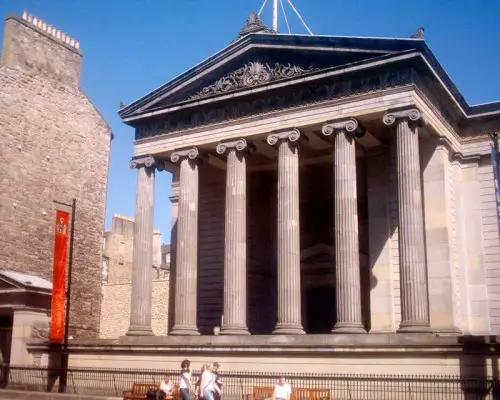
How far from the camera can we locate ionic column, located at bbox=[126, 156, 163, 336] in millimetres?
26875

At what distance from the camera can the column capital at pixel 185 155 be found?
27.6 m

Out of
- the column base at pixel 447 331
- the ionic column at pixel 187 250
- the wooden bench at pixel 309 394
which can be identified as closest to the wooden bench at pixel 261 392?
the wooden bench at pixel 309 394

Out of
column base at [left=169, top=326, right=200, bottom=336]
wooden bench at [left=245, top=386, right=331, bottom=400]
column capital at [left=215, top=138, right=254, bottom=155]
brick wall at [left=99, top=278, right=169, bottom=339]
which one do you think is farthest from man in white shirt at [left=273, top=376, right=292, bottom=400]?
brick wall at [left=99, top=278, right=169, bottom=339]

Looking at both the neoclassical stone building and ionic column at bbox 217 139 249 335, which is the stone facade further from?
ionic column at bbox 217 139 249 335

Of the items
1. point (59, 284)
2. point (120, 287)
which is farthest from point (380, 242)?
point (120, 287)

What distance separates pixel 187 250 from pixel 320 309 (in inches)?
271

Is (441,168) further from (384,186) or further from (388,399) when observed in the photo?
(388,399)

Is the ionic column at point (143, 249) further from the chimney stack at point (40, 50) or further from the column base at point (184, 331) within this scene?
the chimney stack at point (40, 50)

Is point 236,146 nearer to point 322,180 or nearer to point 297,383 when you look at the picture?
point 322,180

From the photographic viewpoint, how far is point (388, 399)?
19.4 meters

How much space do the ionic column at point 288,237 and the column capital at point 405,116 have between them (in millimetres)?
3520

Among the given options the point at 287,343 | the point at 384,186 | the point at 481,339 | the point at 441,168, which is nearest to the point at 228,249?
the point at 287,343

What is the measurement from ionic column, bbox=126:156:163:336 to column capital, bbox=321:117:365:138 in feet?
26.8

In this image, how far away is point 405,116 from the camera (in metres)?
22.9
